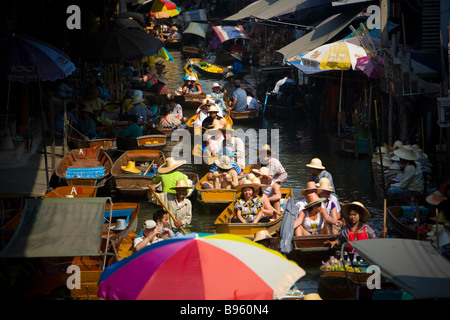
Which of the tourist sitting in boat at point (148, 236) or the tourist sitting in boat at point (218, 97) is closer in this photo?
the tourist sitting in boat at point (148, 236)

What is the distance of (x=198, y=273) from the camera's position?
675 centimetres

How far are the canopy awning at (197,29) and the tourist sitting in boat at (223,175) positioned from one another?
997 inches

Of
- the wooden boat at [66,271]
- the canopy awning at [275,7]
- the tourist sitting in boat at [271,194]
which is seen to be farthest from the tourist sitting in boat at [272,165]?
the canopy awning at [275,7]

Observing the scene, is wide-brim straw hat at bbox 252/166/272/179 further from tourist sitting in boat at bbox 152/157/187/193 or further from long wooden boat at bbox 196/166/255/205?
tourist sitting in boat at bbox 152/157/187/193

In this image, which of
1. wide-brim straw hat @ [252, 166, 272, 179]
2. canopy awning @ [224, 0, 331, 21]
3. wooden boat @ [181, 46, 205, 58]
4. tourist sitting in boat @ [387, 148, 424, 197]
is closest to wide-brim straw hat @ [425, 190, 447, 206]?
tourist sitting in boat @ [387, 148, 424, 197]

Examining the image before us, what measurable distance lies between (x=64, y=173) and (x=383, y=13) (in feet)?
30.4

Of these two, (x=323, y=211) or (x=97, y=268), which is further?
(x=323, y=211)

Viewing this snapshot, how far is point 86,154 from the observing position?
17141 mm

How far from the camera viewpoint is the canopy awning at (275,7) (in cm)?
2747

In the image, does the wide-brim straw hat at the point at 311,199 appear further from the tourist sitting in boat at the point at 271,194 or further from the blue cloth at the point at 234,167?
the blue cloth at the point at 234,167

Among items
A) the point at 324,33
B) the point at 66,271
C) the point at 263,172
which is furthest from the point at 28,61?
the point at 324,33

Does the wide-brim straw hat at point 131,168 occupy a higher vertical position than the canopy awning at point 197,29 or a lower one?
lower

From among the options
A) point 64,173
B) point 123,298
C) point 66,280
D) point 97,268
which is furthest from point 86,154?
point 123,298
